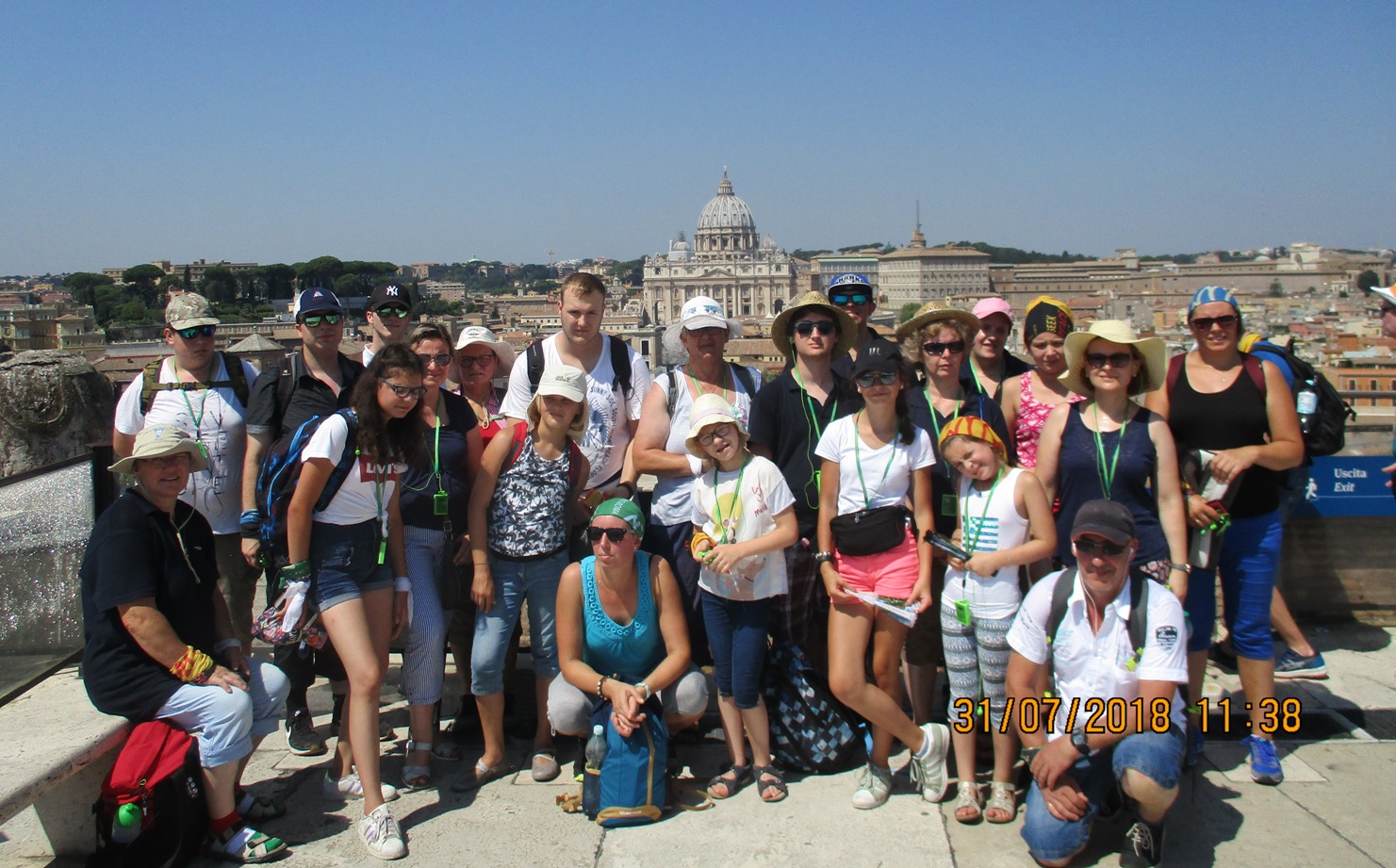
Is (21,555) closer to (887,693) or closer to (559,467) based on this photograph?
(559,467)

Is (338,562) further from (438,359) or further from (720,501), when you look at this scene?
(720,501)

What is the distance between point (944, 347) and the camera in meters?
3.04

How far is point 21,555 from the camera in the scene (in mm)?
3225

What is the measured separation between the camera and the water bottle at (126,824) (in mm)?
2400

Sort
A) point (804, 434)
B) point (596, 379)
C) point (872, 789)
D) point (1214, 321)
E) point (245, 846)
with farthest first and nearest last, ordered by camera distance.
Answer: point (596, 379), point (804, 434), point (1214, 321), point (872, 789), point (245, 846)

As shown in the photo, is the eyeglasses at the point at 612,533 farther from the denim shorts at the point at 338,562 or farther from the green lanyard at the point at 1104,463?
the green lanyard at the point at 1104,463

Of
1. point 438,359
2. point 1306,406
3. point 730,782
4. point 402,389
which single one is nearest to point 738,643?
point 730,782

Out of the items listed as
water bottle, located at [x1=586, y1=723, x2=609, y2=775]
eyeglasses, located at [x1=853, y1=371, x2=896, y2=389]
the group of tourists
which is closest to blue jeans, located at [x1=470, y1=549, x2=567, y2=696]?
the group of tourists

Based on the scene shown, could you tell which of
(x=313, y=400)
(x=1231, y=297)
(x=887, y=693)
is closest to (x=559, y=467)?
(x=313, y=400)

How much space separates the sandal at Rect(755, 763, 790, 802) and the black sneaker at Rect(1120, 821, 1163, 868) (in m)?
0.87

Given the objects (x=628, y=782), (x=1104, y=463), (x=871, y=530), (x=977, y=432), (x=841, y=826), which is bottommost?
(x=841, y=826)

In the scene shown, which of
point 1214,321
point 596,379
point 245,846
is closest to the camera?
point 245,846

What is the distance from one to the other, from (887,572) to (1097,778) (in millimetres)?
720
